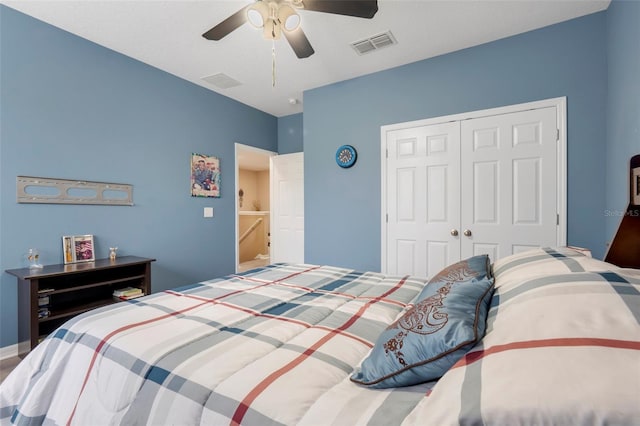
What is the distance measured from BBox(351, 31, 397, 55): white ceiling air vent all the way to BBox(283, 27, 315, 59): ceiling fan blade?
0.78 meters

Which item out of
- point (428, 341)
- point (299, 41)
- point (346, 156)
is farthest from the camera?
point (346, 156)

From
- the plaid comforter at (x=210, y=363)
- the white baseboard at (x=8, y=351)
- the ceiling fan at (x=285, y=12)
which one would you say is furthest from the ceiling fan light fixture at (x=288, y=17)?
the white baseboard at (x=8, y=351)

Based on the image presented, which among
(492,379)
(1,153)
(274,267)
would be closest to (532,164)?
(274,267)

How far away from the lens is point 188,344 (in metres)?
1.02

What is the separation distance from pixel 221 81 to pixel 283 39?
1.27 m

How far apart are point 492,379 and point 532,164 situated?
108 inches

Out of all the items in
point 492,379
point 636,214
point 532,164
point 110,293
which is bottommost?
point 110,293

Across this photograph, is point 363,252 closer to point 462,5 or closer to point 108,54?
point 462,5

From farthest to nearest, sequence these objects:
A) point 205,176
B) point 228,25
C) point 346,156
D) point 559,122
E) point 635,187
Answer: point 205,176 → point 346,156 → point 559,122 → point 228,25 → point 635,187

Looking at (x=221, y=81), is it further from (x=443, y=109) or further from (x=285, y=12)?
(x=443, y=109)

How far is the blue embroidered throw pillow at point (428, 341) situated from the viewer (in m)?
0.74

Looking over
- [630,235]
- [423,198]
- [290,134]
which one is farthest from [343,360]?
[290,134]

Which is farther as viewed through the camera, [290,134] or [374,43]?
[290,134]

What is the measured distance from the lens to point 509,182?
2711mm
